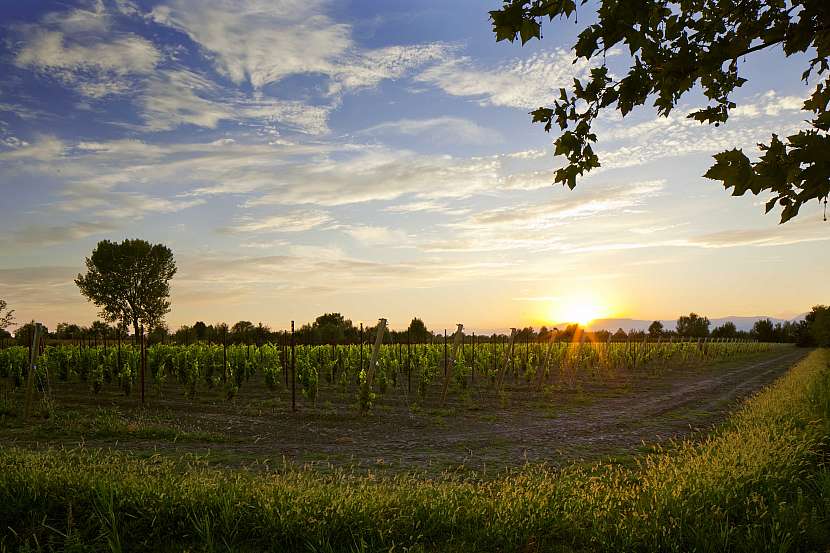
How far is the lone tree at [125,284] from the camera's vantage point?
165ft

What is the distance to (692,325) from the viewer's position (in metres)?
130

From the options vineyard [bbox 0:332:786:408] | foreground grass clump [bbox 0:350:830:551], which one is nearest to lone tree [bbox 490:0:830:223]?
foreground grass clump [bbox 0:350:830:551]

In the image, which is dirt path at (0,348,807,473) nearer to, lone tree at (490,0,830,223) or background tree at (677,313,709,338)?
lone tree at (490,0,830,223)

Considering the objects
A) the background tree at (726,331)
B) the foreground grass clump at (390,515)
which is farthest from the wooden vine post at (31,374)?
the background tree at (726,331)

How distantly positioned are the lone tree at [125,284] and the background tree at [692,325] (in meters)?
100

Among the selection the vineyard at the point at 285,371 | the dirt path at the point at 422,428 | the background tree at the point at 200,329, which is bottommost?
the dirt path at the point at 422,428

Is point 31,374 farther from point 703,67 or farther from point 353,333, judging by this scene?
point 353,333

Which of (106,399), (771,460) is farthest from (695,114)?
(106,399)

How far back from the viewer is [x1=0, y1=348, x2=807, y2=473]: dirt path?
29.7 ft

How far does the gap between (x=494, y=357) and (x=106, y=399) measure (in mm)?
14705

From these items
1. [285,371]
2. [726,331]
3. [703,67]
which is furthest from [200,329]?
[726,331]

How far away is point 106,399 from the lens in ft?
52.6

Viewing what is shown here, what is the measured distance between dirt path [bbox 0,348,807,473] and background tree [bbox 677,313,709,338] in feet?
357

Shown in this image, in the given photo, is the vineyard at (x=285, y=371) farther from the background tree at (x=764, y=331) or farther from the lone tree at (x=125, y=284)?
the background tree at (x=764, y=331)
